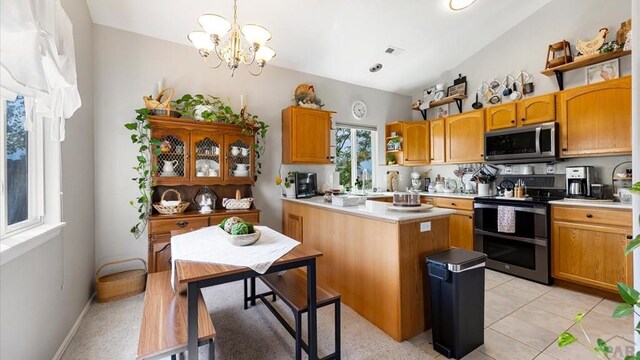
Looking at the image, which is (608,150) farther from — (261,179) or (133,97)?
(133,97)

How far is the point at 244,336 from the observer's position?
81.3 inches

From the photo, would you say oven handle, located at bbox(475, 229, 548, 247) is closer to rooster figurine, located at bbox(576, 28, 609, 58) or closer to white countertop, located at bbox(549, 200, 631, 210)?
white countertop, located at bbox(549, 200, 631, 210)

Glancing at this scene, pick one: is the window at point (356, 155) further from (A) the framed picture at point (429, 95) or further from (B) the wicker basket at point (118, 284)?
(B) the wicker basket at point (118, 284)

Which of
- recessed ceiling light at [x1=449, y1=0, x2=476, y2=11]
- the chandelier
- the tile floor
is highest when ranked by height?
recessed ceiling light at [x1=449, y1=0, x2=476, y2=11]

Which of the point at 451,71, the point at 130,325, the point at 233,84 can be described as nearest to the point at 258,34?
the point at 233,84

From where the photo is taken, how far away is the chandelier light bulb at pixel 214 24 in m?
1.79

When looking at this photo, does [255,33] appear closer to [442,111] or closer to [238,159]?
[238,159]

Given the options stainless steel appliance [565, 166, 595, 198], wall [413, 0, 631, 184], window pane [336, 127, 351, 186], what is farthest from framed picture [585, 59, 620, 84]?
window pane [336, 127, 351, 186]

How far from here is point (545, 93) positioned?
136 inches

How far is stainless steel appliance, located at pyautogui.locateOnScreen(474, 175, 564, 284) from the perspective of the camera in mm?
2959

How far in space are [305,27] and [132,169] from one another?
257 centimetres

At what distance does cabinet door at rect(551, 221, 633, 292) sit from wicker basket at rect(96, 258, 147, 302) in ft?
14.8

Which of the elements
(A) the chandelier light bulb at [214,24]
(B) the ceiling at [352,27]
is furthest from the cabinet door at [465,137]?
(A) the chandelier light bulb at [214,24]

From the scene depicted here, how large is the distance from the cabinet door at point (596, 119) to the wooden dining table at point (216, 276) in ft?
11.0
